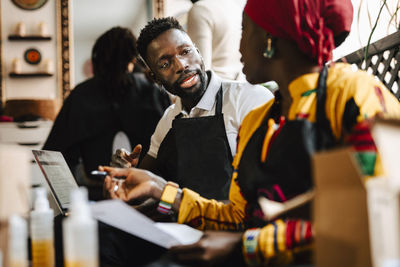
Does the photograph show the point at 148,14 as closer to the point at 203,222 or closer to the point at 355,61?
the point at 355,61

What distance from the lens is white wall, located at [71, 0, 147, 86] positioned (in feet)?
16.1

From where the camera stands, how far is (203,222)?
1194 millimetres

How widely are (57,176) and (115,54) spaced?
1.36 metres

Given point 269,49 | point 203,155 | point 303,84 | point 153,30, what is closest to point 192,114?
point 203,155

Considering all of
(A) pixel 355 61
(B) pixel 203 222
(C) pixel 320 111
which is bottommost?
(B) pixel 203 222

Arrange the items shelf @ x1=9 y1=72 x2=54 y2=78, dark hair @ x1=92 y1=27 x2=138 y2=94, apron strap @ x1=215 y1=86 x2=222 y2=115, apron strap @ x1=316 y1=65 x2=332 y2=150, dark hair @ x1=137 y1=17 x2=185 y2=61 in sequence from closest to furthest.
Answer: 1. apron strap @ x1=316 y1=65 x2=332 y2=150
2. apron strap @ x1=215 y1=86 x2=222 y2=115
3. dark hair @ x1=137 y1=17 x2=185 y2=61
4. dark hair @ x1=92 y1=27 x2=138 y2=94
5. shelf @ x1=9 y1=72 x2=54 y2=78

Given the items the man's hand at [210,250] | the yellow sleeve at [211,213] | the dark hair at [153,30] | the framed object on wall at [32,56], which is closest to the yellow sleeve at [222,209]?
the yellow sleeve at [211,213]

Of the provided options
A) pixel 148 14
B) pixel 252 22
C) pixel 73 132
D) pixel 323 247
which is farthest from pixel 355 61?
pixel 148 14

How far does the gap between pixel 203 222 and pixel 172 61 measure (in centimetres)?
77

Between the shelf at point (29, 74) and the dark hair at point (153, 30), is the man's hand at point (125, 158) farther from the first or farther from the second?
the shelf at point (29, 74)

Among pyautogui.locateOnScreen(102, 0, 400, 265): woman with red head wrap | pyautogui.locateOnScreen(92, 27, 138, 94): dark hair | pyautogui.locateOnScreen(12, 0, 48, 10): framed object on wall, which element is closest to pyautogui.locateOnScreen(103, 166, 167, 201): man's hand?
pyautogui.locateOnScreen(102, 0, 400, 265): woman with red head wrap

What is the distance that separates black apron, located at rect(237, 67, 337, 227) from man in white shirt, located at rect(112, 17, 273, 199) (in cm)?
59

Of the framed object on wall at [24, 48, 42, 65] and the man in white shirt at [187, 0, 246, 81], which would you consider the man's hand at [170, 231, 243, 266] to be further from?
the framed object on wall at [24, 48, 42, 65]

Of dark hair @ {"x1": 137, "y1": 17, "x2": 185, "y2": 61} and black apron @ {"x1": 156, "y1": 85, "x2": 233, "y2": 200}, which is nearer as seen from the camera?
black apron @ {"x1": 156, "y1": 85, "x2": 233, "y2": 200}
